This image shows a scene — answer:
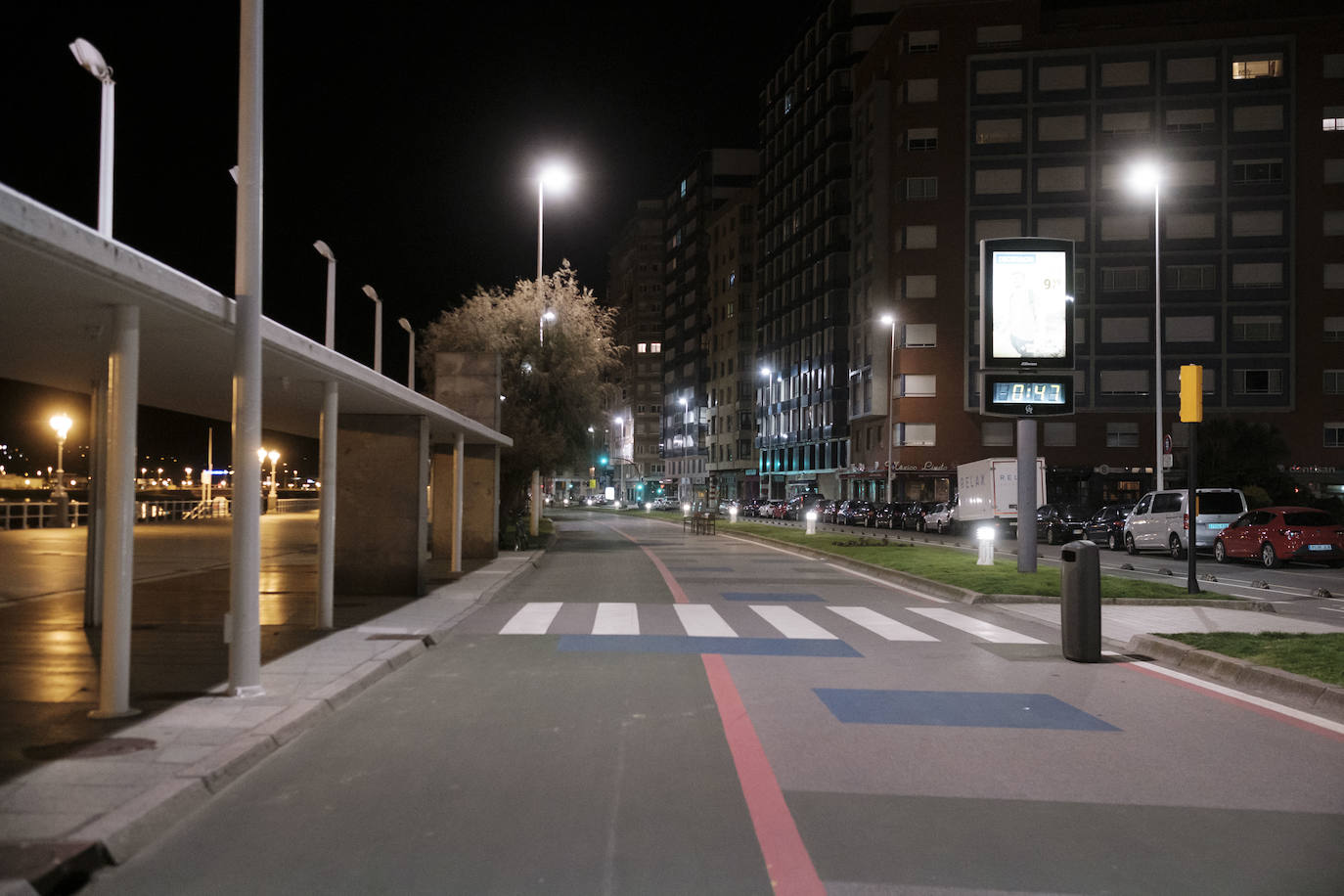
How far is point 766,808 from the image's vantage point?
19.1 ft

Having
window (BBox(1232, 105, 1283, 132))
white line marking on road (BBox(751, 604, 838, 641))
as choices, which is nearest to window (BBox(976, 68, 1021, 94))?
window (BBox(1232, 105, 1283, 132))

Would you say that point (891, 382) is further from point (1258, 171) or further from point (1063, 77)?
point (1258, 171)

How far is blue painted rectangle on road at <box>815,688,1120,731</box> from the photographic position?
26.6 feet

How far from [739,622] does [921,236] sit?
5842cm

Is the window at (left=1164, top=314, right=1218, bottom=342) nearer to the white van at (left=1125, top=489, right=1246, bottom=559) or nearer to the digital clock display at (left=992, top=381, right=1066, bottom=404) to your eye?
the white van at (left=1125, top=489, right=1246, bottom=559)

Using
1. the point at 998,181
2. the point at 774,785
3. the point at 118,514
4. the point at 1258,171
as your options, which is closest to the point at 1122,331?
the point at 1258,171

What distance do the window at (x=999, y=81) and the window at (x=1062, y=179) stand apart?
5551 millimetres

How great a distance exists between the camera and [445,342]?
1544 inches

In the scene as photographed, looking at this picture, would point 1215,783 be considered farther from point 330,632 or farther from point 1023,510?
point 1023,510

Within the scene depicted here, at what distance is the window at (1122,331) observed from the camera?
219ft

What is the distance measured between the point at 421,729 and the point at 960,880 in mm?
4299

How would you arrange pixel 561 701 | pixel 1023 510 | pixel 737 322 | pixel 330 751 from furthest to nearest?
pixel 737 322, pixel 1023 510, pixel 561 701, pixel 330 751

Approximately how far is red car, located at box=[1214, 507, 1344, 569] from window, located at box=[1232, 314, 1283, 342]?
4234 cm

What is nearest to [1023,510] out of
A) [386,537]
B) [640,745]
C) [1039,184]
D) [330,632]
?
[386,537]
